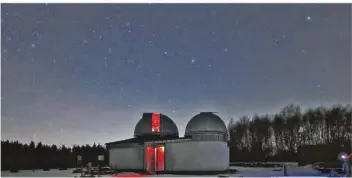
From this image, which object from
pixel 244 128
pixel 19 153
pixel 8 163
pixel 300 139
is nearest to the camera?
pixel 8 163

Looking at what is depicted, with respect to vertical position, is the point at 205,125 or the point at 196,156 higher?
the point at 205,125

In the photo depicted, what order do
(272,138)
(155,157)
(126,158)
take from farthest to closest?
1. (272,138)
2. (126,158)
3. (155,157)

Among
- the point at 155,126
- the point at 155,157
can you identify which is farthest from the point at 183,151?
the point at 155,126

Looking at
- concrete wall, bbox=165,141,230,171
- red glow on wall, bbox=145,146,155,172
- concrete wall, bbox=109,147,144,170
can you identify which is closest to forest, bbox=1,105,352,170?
concrete wall, bbox=109,147,144,170

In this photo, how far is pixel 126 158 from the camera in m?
37.6

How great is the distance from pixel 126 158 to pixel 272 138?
42.9 metres

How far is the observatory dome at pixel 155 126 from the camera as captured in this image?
4000 cm

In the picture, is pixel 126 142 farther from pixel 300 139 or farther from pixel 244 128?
pixel 244 128

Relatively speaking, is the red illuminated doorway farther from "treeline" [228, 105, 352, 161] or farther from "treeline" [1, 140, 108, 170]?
"treeline" [228, 105, 352, 161]

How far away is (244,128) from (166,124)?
42732mm

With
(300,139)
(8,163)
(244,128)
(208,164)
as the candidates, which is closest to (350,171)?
(208,164)

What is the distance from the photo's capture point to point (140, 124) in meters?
41.0

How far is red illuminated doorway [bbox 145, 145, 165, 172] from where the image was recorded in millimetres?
35947

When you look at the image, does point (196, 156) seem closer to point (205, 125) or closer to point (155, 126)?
point (205, 125)
